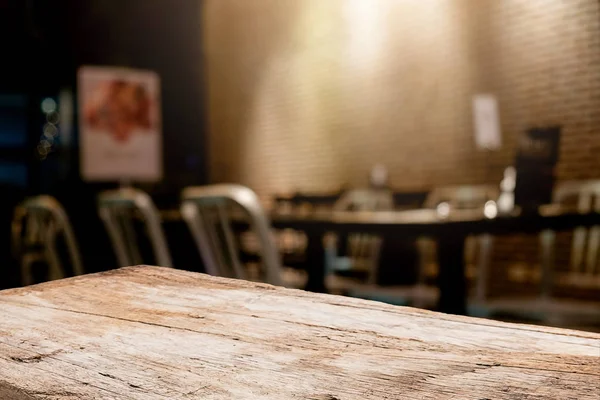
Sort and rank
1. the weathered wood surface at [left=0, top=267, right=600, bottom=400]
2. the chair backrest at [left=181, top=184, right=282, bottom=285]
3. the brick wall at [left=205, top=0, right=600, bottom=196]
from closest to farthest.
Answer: the weathered wood surface at [left=0, top=267, right=600, bottom=400], the chair backrest at [left=181, top=184, right=282, bottom=285], the brick wall at [left=205, top=0, right=600, bottom=196]

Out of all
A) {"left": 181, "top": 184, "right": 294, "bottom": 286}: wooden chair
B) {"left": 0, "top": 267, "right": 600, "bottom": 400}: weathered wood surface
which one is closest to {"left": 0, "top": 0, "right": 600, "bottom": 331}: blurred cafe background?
{"left": 181, "top": 184, "right": 294, "bottom": 286}: wooden chair

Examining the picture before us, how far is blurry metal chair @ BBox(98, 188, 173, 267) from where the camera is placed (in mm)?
2193

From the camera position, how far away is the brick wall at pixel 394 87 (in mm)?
4703

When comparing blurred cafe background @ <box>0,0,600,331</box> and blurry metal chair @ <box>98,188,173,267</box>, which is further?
blurred cafe background @ <box>0,0,600,331</box>

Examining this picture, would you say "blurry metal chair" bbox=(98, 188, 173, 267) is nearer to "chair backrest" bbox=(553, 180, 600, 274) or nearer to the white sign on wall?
"chair backrest" bbox=(553, 180, 600, 274)

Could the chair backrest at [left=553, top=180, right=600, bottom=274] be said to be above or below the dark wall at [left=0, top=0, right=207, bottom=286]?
below

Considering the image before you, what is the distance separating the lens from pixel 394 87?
19.2 ft

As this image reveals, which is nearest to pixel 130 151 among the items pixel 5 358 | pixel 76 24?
pixel 76 24

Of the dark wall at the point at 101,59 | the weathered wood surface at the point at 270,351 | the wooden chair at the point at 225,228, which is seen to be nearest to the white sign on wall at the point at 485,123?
the wooden chair at the point at 225,228

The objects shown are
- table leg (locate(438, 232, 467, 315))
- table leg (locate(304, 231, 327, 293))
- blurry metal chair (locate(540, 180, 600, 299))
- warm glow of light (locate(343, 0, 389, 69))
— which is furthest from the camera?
warm glow of light (locate(343, 0, 389, 69))

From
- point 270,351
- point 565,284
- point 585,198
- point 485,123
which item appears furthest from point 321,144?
point 270,351

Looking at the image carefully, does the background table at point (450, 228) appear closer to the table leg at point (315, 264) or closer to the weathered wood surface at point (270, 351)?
the table leg at point (315, 264)

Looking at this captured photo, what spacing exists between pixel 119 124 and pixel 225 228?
5.50 m

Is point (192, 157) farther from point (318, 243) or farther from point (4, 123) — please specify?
point (318, 243)
